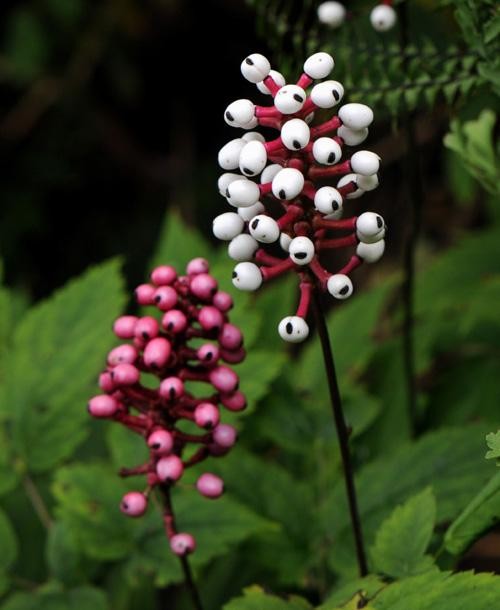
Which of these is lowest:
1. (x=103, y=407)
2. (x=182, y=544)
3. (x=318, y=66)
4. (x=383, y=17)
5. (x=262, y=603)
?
(x=262, y=603)

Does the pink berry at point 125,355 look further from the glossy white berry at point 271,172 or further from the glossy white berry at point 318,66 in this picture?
the glossy white berry at point 318,66

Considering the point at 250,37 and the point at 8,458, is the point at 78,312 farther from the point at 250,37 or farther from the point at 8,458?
the point at 250,37

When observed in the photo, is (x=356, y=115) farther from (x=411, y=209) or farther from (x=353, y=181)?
(x=411, y=209)

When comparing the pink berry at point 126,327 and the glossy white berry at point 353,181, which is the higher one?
the glossy white berry at point 353,181

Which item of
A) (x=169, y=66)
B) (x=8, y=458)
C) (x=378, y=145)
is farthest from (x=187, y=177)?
(x=8, y=458)

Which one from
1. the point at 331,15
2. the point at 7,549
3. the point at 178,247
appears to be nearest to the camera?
the point at 331,15

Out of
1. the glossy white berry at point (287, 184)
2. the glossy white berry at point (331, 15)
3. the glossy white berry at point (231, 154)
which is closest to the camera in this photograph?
the glossy white berry at point (287, 184)

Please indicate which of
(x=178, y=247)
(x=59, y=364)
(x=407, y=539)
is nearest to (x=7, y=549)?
(x=59, y=364)

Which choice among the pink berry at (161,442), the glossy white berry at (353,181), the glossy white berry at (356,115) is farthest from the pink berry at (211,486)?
the glossy white berry at (356,115)

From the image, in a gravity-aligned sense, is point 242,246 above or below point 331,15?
below
